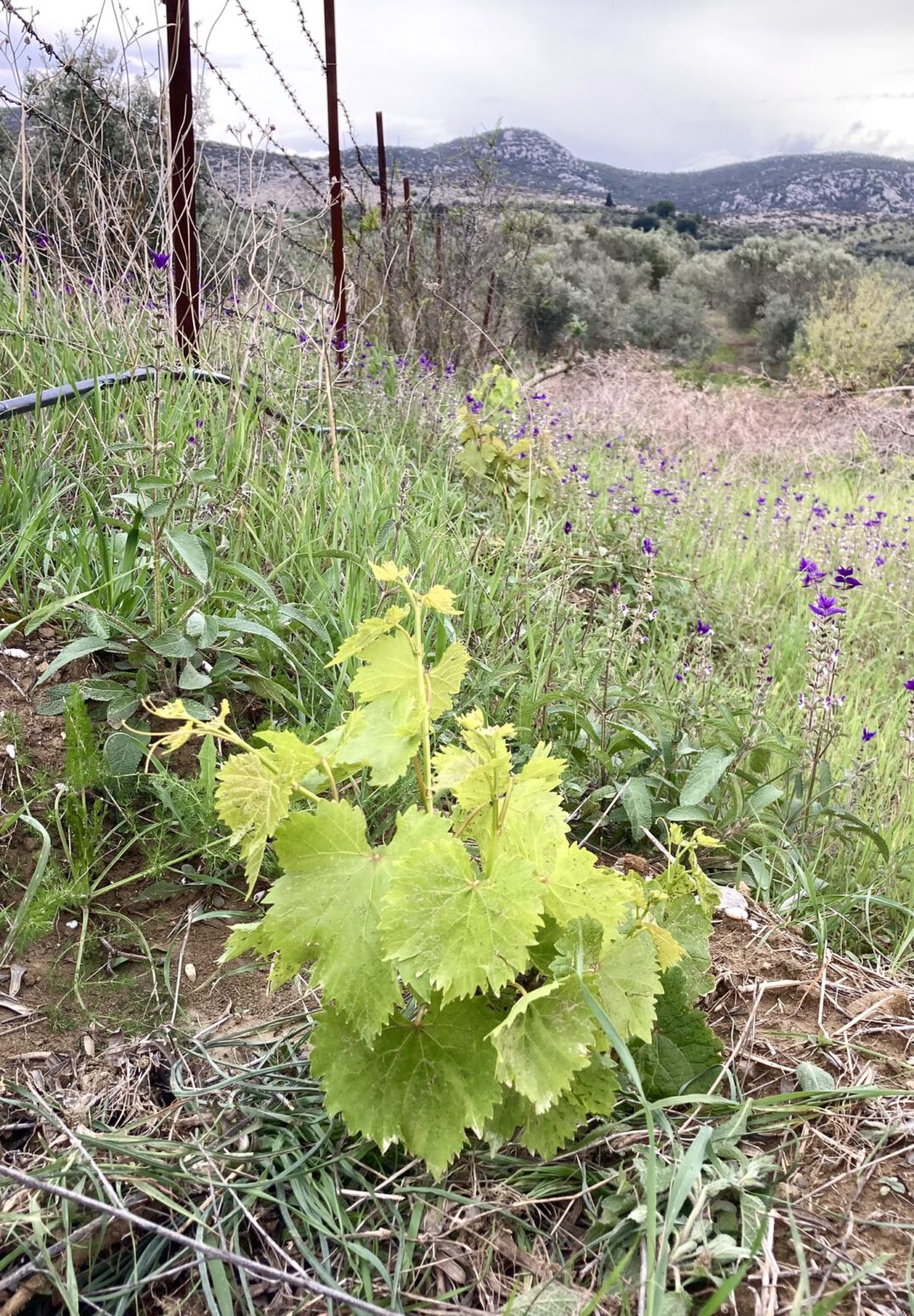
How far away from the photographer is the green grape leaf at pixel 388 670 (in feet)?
3.42

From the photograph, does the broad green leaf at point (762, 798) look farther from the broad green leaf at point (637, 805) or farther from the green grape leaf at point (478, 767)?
the green grape leaf at point (478, 767)

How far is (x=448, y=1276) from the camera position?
35.7 inches

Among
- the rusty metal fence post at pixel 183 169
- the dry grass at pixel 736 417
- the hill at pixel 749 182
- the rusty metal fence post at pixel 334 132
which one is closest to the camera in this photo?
the rusty metal fence post at pixel 183 169

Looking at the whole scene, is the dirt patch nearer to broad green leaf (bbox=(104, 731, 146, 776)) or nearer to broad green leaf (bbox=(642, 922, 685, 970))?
broad green leaf (bbox=(642, 922, 685, 970))

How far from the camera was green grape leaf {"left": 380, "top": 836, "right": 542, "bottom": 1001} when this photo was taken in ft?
2.81

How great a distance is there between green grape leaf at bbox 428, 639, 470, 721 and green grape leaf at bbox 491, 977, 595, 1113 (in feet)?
1.20

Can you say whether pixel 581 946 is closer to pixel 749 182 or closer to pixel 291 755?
pixel 291 755

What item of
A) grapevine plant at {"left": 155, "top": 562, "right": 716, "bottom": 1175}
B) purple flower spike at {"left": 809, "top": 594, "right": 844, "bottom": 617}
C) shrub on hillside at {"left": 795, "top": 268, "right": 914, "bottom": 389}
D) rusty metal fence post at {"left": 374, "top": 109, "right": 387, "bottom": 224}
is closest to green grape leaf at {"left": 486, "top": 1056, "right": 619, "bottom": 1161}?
grapevine plant at {"left": 155, "top": 562, "right": 716, "bottom": 1175}

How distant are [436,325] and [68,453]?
400cm

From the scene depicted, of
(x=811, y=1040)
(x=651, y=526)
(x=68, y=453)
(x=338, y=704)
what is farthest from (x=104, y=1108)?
(x=651, y=526)

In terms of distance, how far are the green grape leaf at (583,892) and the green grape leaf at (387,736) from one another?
22 cm

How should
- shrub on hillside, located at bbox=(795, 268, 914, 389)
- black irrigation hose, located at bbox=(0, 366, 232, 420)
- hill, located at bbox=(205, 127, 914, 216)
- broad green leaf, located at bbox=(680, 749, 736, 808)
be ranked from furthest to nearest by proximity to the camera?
hill, located at bbox=(205, 127, 914, 216), shrub on hillside, located at bbox=(795, 268, 914, 389), black irrigation hose, located at bbox=(0, 366, 232, 420), broad green leaf, located at bbox=(680, 749, 736, 808)

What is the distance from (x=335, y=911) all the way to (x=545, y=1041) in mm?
263

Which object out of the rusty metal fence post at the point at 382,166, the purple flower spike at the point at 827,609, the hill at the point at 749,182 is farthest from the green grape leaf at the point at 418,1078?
the hill at the point at 749,182
